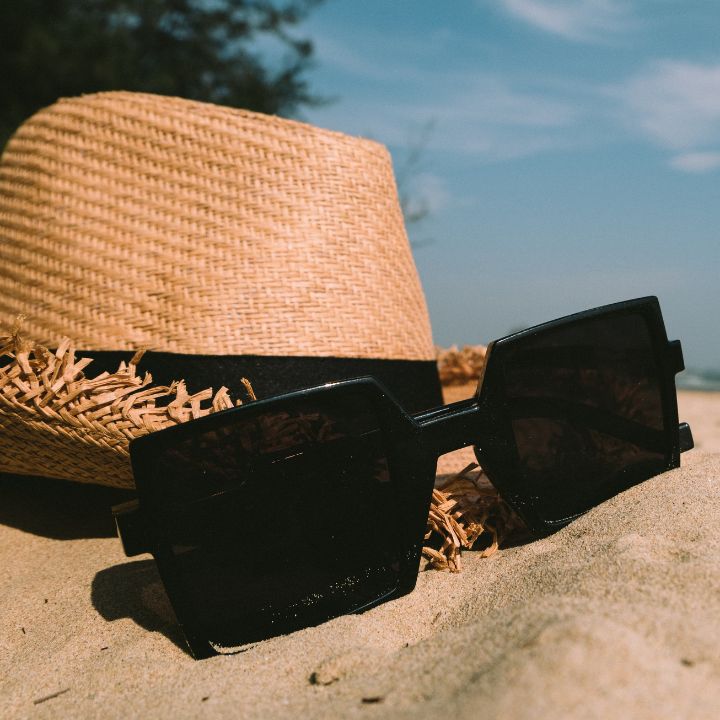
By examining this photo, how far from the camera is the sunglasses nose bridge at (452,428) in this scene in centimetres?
131

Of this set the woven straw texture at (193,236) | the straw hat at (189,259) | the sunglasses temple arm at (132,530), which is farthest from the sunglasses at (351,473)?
the woven straw texture at (193,236)

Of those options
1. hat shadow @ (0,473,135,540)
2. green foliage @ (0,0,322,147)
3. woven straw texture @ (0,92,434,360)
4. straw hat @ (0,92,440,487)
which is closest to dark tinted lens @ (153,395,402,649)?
straw hat @ (0,92,440,487)

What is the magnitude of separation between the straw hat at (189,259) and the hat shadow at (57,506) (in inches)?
8.3

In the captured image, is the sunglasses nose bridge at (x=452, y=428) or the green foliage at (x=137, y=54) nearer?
the sunglasses nose bridge at (x=452, y=428)

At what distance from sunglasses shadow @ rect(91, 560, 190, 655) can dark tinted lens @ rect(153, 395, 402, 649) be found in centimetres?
13

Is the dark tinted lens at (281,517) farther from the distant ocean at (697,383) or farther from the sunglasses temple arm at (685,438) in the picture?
the distant ocean at (697,383)

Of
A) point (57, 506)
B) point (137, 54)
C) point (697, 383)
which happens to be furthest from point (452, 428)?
point (697, 383)

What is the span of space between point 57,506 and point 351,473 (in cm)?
96

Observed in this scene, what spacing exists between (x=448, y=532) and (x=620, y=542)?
1.16 ft

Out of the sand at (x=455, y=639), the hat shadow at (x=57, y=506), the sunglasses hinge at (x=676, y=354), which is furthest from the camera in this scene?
the hat shadow at (x=57, y=506)

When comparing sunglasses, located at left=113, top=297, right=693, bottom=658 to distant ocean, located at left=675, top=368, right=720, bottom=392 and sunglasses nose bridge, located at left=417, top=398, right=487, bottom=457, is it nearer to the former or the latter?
sunglasses nose bridge, located at left=417, top=398, right=487, bottom=457

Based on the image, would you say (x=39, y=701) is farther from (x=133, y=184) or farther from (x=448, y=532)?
(x=133, y=184)

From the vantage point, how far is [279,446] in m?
1.24

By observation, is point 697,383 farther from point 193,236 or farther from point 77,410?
point 77,410
